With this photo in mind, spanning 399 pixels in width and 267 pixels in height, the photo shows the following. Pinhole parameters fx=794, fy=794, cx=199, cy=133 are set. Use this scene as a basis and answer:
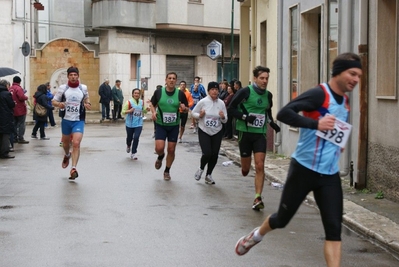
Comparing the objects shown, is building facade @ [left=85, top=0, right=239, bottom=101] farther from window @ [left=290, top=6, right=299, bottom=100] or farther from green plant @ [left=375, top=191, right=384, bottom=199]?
green plant @ [left=375, top=191, right=384, bottom=199]

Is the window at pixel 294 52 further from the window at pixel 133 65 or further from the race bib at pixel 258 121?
the window at pixel 133 65

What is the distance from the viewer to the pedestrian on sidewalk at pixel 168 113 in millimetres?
13719

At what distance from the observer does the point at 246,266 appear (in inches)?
282

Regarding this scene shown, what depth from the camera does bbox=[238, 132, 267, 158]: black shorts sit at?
36.1 ft

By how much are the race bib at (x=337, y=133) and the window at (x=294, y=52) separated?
10959 mm

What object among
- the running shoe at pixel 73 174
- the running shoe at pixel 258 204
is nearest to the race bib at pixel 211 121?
the running shoe at pixel 73 174

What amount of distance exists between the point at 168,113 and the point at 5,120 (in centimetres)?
587

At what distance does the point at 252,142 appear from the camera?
1111 cm

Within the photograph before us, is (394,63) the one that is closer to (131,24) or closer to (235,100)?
(235,100)

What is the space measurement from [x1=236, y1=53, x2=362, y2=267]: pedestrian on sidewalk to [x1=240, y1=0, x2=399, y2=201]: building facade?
16.3 feet

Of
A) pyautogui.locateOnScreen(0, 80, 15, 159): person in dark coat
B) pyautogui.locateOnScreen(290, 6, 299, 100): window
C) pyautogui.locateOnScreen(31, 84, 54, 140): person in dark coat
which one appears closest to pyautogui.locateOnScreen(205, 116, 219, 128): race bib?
pyautogui.locateOnScreen(290, 6, 299, 100): window

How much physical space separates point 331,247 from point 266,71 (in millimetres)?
4834

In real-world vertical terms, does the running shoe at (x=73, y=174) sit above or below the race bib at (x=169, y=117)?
below

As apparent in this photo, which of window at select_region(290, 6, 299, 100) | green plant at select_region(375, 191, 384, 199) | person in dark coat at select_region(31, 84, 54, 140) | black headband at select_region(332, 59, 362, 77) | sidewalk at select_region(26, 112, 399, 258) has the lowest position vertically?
sidewalk at select_region(26, 112, 399, 258)
